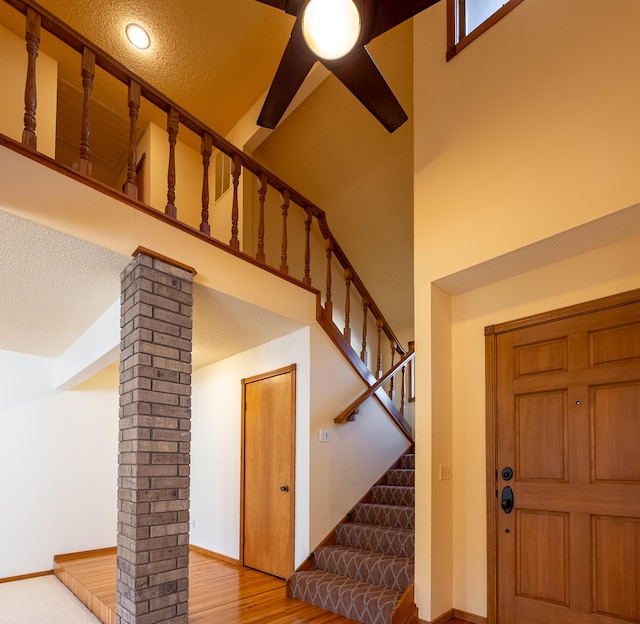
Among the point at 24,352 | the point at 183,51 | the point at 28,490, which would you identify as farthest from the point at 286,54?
the point at 28,490

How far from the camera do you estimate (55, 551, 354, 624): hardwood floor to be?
3.45 metres

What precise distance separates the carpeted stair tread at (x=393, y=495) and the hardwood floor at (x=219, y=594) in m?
1.14

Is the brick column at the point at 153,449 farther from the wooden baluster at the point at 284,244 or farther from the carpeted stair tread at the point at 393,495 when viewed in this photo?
the carpeted stair tread at the point at 393,495

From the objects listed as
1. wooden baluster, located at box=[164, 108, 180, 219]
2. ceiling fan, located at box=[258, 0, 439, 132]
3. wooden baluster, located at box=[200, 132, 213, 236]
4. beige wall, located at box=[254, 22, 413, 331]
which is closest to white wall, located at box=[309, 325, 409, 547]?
wooden baluster, located at box=[200, 132, 213, 236]

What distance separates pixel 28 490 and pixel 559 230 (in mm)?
5535

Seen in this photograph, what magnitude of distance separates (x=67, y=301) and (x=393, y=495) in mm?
3266

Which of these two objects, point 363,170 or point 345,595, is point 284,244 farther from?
point 345,595

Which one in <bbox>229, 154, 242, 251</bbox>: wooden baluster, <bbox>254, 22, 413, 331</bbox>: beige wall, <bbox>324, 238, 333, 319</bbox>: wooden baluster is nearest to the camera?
<bbox>229, 154, 242, 251</bbox>: wooden baluster

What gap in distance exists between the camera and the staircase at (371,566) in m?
3.28

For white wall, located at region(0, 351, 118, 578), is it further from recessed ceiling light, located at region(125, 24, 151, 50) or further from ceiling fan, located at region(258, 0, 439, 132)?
ceiling fan, located at region(258, 0, 439, 132)

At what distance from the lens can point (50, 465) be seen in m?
5.31

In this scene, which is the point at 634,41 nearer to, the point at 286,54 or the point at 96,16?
the point at 286,54

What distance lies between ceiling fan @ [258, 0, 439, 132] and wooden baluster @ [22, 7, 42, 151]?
4.22 ft

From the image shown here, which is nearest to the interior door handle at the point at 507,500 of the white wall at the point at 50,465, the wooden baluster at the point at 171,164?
the wooden baluster at the point at 171,164
